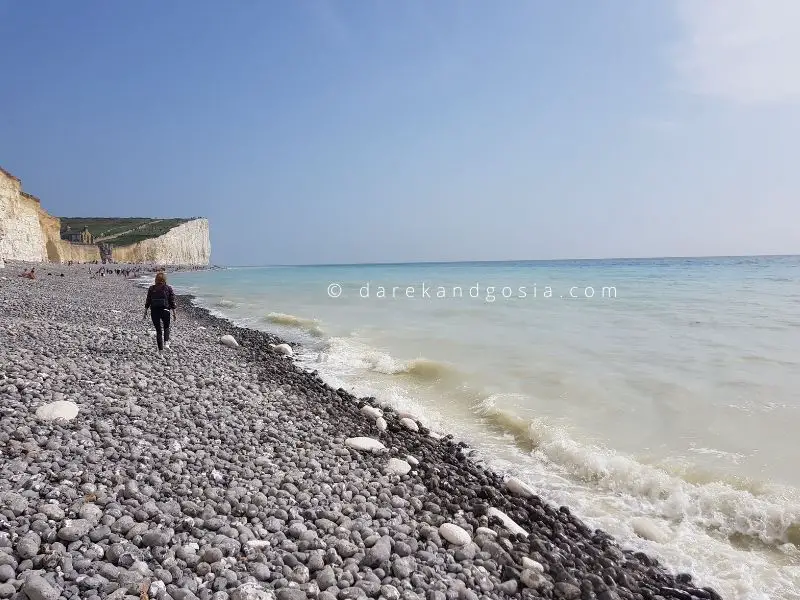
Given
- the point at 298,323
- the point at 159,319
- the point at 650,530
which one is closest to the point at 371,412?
the point at 650,530

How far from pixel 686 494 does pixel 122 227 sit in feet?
500

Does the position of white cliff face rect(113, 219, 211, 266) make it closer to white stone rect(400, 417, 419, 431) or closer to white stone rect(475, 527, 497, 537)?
white stone rect(400, 417, 419, 431)

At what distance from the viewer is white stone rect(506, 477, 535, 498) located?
5.67 m

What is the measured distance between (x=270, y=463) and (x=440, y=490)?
1979mm

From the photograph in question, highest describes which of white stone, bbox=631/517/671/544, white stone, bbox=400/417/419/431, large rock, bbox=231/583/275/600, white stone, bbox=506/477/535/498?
large rock, bbox=231/583/275/600

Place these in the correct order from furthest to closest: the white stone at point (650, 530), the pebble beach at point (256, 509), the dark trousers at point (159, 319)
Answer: the dark trousers at point (159, 319) → the white stone at point (650, 530) → the pebble beach at point (256, 509)

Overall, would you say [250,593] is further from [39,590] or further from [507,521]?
[507,521]

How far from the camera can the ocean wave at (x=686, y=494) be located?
5.20 metres

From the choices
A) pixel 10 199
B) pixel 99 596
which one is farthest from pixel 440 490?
pixel 10 199

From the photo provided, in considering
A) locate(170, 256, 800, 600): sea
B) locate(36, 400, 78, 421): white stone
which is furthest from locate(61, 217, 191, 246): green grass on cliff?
locate(36, 400, 78, 421): white stone

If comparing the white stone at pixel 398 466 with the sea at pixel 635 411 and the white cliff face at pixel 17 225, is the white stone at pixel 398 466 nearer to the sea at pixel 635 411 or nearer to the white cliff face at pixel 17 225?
the sea at pixel 635 411

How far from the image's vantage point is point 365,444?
→ 6.46 meters

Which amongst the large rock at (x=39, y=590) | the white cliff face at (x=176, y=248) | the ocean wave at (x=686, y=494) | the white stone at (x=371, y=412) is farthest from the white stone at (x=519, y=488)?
the white cliff face at (x=176, y=248)

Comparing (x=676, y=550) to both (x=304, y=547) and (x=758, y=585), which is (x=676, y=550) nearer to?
(x=758, y=585)
